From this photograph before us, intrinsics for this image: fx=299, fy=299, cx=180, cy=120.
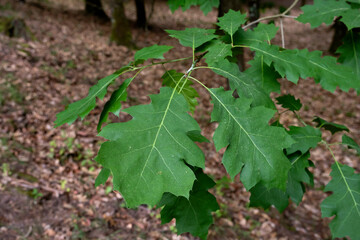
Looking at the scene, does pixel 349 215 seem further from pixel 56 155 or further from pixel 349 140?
pixel 56 155

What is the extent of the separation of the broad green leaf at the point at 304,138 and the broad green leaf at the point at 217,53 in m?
0.50

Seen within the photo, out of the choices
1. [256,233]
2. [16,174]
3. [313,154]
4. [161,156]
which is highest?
[161,156]

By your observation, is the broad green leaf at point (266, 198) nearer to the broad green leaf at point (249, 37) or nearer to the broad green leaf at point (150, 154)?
the broad green leaf at point (150, 154)

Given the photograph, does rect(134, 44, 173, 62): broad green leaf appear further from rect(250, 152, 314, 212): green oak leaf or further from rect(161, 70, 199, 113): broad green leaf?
rect(250, 152, 314, 212): green oak leaf

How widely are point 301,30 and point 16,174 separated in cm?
1245

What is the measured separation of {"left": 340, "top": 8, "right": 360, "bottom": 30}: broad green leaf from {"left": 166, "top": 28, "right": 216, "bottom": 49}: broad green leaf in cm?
73

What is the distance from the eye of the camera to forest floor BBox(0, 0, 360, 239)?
373 centimetres

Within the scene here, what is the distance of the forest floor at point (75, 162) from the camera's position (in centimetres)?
373

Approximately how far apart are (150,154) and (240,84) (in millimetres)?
504

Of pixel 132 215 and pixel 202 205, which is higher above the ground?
pixel 202 205

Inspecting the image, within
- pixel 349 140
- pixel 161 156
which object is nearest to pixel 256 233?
Result: pixel 349 140

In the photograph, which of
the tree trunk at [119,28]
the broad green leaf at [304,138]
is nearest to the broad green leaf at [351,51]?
the broad green leaf at [304,138]

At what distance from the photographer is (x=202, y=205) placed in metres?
1.42

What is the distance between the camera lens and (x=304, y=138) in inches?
57.9
